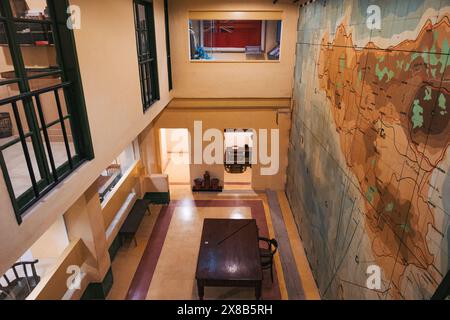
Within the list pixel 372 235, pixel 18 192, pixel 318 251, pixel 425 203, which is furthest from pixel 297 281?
pixel 18 192

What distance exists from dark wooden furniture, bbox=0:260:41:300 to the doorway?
19.3 ft

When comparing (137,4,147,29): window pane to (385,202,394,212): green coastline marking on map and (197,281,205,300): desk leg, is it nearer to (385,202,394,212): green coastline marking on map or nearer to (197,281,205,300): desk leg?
(197,281,205,300): desk leg

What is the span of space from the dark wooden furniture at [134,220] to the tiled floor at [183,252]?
38cm

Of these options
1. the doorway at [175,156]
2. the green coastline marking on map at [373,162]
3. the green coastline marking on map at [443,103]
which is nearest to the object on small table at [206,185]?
the doorway at [175,156]

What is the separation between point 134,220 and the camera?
7172 millimetres

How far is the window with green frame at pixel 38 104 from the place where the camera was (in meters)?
2.55

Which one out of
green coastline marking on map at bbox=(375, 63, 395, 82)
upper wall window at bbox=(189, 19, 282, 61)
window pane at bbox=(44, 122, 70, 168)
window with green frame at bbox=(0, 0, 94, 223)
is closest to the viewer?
window with green frame at bbox=(0, 0, 94, 223)

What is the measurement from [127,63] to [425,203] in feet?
14.7

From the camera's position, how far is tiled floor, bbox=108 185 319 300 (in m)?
5.68

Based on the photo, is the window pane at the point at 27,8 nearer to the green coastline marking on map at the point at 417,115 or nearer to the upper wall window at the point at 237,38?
the green coastline marking on map at the point at 417,115

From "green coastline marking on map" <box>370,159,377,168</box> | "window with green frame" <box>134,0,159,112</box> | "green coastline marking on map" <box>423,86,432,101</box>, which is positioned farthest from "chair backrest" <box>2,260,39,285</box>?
"green coastline marking on map" <box>423,86,432,101</box>

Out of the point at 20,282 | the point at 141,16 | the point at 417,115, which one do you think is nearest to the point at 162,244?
the point at 20,282

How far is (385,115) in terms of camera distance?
11.0 feet

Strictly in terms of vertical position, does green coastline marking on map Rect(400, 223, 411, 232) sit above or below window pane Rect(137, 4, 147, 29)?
below
